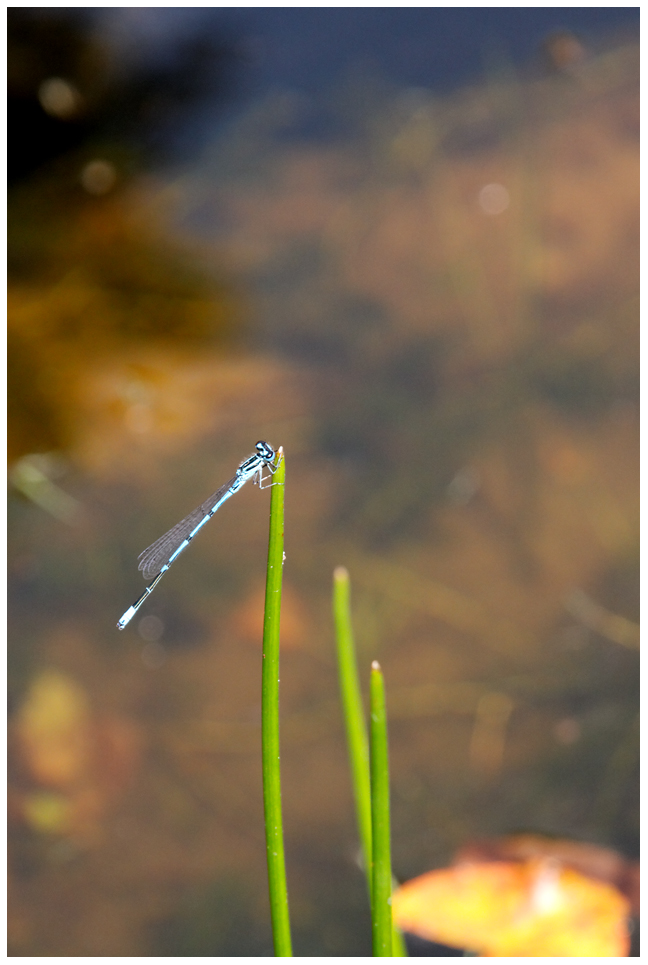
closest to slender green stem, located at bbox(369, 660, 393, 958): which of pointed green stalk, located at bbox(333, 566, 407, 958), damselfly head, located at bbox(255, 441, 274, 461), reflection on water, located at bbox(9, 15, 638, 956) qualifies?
pointed green stalk, located at bbox(333, 566, 407, 958)

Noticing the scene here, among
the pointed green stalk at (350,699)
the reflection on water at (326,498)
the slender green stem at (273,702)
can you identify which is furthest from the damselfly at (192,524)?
the slender green stem at (273,702)

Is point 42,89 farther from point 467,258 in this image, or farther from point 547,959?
point 547,959

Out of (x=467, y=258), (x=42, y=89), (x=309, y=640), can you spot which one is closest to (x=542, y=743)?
(x=309, y=640)

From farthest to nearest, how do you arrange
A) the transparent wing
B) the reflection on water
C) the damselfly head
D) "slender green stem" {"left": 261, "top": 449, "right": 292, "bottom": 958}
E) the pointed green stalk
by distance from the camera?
the reflection on water, the transparent wing, the damselfly head, the pointed green stalk, "slender green stem" {"left": 261, "top": 449, "right": 292, "bottom": 958}

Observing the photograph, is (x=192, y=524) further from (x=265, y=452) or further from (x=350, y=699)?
(x=350, y=699)

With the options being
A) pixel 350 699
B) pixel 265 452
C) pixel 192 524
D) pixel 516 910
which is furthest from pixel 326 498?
pixel 350 699

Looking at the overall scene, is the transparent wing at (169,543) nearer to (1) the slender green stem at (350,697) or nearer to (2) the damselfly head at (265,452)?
(2) the damselfly head at (265,452)

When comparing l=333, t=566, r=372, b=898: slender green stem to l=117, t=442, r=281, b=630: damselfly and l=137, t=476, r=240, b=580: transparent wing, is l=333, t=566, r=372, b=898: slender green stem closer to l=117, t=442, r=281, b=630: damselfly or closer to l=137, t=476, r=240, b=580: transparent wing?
l=117, t=442, r=281, b=630: damselfly
